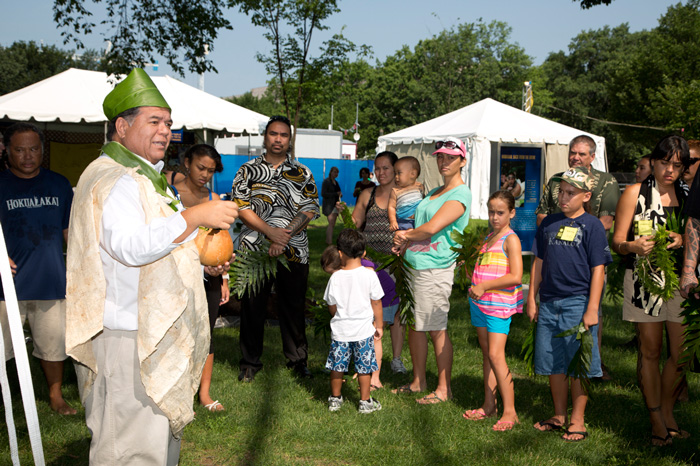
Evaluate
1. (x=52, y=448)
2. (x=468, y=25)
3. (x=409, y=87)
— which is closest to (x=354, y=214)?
(x=52, y=448)

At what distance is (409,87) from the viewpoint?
59.5 metres

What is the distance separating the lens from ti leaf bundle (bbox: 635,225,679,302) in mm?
4242

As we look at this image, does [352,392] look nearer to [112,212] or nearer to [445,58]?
[112,212]

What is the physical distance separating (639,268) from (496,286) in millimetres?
1058

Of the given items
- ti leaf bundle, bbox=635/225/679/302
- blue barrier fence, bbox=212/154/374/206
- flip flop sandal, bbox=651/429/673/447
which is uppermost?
blue barrier fence, bbox=212/154/374/206

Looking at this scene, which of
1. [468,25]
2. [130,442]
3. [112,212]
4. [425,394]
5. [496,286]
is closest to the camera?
[112,212]

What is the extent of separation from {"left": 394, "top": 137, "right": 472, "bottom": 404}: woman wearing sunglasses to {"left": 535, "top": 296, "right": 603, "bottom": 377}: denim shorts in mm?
892

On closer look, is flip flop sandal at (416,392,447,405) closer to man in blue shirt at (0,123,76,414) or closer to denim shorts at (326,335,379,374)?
denim shorts at (326,335,379,374)

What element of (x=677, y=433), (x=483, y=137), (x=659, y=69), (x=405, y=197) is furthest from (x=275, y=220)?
(x=659, y=69)

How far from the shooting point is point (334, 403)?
5039mm

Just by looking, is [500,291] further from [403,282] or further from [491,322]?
[403,282]

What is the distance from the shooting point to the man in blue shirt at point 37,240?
185 inches

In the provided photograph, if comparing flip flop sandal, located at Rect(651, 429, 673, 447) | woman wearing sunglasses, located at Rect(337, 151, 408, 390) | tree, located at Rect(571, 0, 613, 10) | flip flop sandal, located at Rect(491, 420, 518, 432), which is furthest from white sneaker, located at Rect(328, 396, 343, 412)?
tree, located at Rect(571, 0, 613, 10)

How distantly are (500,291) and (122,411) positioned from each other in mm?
3153
